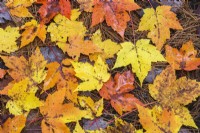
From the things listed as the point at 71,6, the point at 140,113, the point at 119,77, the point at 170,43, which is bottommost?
the point at 140,113

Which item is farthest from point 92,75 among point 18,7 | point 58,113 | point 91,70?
point 18,7

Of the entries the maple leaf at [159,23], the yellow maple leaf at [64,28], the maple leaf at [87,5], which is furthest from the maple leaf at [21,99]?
the maple leaf at [159,23]

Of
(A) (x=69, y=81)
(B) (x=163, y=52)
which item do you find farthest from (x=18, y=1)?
(B) (x=163, y=52)

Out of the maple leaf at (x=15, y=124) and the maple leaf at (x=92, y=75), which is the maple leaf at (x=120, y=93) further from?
the maple leaf at (x=15, y=124)

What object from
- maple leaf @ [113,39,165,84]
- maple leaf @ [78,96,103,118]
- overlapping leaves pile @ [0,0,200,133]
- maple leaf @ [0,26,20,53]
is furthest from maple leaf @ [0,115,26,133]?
maple leaf @ [113,39,165,84]

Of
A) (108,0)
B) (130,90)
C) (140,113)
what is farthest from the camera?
(108,0)

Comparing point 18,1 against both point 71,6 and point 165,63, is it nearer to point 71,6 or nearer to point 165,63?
point 71,6
